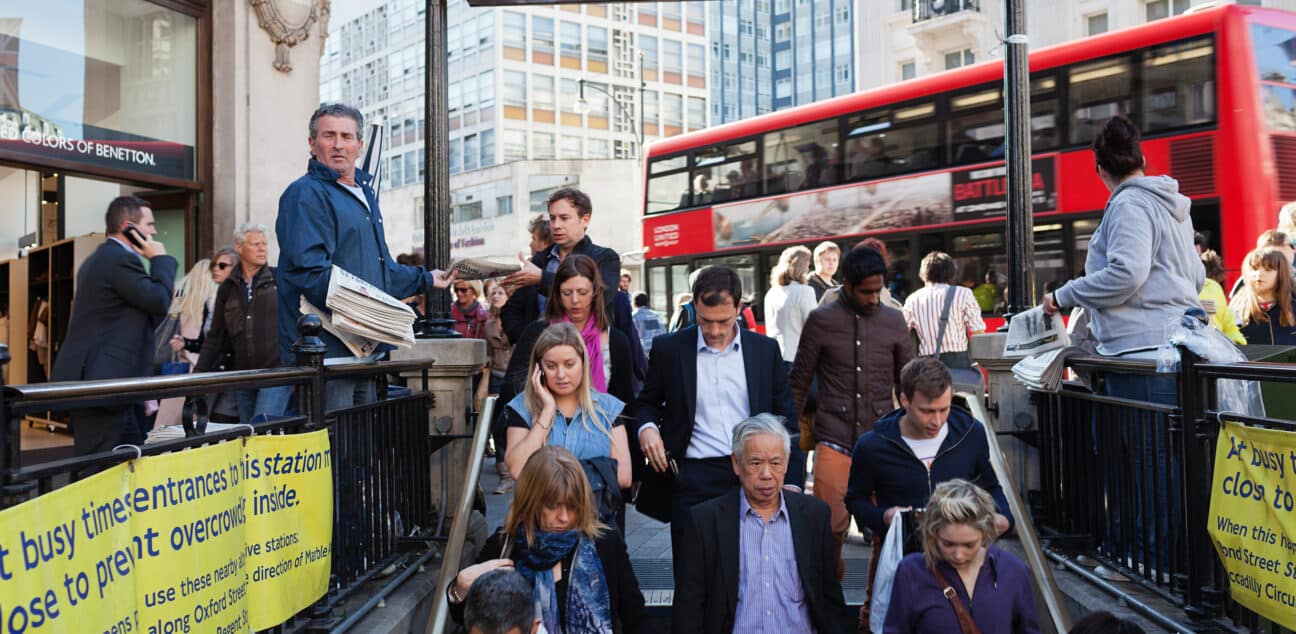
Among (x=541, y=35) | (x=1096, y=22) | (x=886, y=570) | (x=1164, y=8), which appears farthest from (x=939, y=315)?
(x=541, y=35)

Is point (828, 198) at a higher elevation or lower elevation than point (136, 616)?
higher

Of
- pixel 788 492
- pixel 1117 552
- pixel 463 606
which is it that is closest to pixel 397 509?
pixel 463 606

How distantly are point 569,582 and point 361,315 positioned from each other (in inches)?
64.5

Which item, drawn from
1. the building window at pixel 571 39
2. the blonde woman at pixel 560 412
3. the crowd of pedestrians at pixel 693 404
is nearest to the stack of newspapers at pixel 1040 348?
the crowd of pedestrians at pixel 693 404

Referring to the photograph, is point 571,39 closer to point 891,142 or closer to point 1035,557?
point 891,142

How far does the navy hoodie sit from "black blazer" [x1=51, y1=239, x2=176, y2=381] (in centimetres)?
352

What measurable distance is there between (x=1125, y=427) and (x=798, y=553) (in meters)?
1.96

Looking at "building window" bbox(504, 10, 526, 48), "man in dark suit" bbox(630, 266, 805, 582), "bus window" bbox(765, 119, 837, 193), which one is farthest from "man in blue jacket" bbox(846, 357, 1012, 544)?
"building window" bbox(504, 10, 526, 48)

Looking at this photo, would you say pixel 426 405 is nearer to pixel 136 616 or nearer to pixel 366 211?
pixel 366 211

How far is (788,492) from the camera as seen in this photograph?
423cm

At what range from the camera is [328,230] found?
5.01 metres

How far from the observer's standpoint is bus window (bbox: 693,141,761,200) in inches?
736

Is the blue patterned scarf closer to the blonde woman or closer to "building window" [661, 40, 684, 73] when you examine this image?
the blonde woman

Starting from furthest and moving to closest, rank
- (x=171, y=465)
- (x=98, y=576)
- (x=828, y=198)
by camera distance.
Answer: (x=828, y=198) → (x=171, y=465) → (x=98, y=576)
